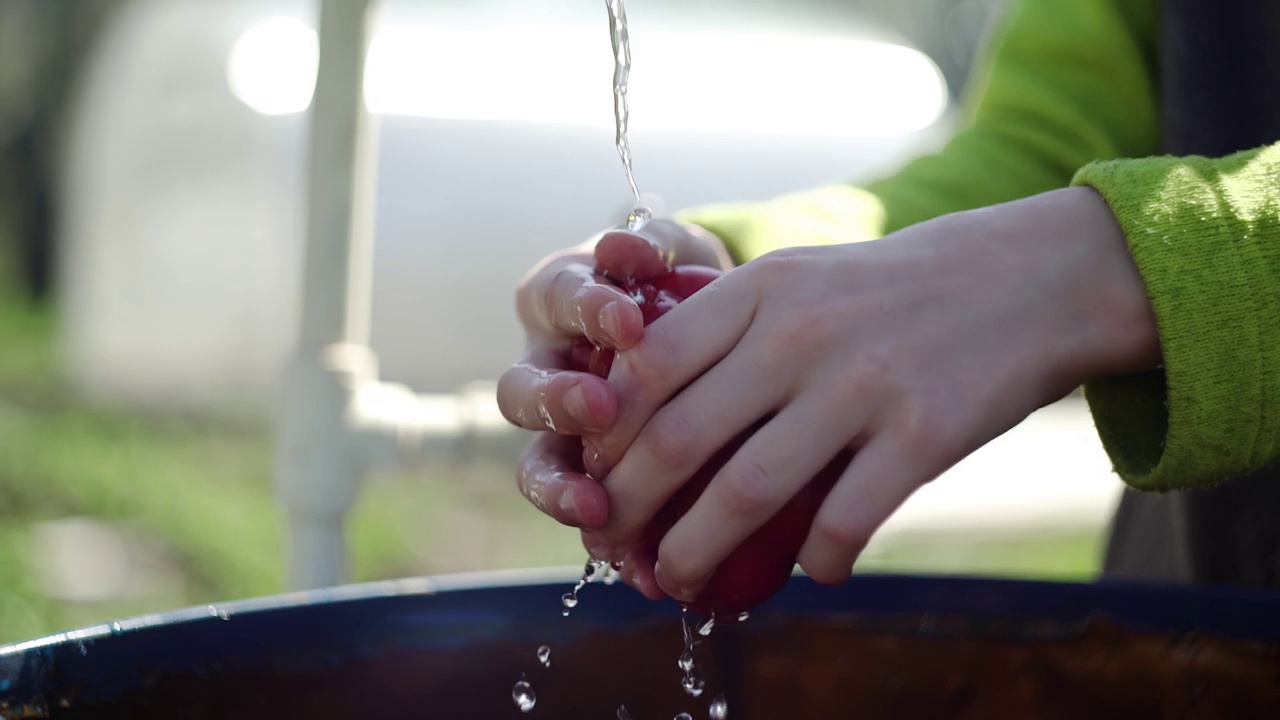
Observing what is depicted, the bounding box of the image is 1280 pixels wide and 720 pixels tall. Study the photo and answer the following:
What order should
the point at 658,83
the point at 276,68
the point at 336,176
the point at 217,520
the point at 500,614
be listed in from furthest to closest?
the point at 276,68 → the point at 658,83 → the point at 217,520 → the point at 336,176 → the point at 500,614

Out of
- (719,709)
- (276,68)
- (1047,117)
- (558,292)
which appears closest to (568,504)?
(558,292)

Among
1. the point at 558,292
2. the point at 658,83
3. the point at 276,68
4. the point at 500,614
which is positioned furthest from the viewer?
the point at 276,68

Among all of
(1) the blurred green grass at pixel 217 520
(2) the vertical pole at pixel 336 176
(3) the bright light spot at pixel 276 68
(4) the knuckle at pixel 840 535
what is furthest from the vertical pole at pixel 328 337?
(3) the bright light spot at pixel 276 68

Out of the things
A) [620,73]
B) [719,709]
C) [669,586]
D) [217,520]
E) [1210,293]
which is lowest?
[217,520]

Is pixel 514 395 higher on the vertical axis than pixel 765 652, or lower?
higher

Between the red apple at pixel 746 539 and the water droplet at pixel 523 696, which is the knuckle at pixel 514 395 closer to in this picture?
the red apple at pixel 746 539

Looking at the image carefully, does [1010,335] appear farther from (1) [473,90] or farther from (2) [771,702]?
(1) [473,90]

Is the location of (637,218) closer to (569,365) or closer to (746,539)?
(569,365)

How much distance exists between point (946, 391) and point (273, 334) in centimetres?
270

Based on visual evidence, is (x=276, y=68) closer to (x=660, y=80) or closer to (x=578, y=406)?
(x=660, y=80)

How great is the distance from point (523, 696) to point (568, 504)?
19 cm

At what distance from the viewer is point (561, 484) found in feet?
2.02

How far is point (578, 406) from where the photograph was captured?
59cm

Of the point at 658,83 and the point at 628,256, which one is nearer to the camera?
the point at 628,256
